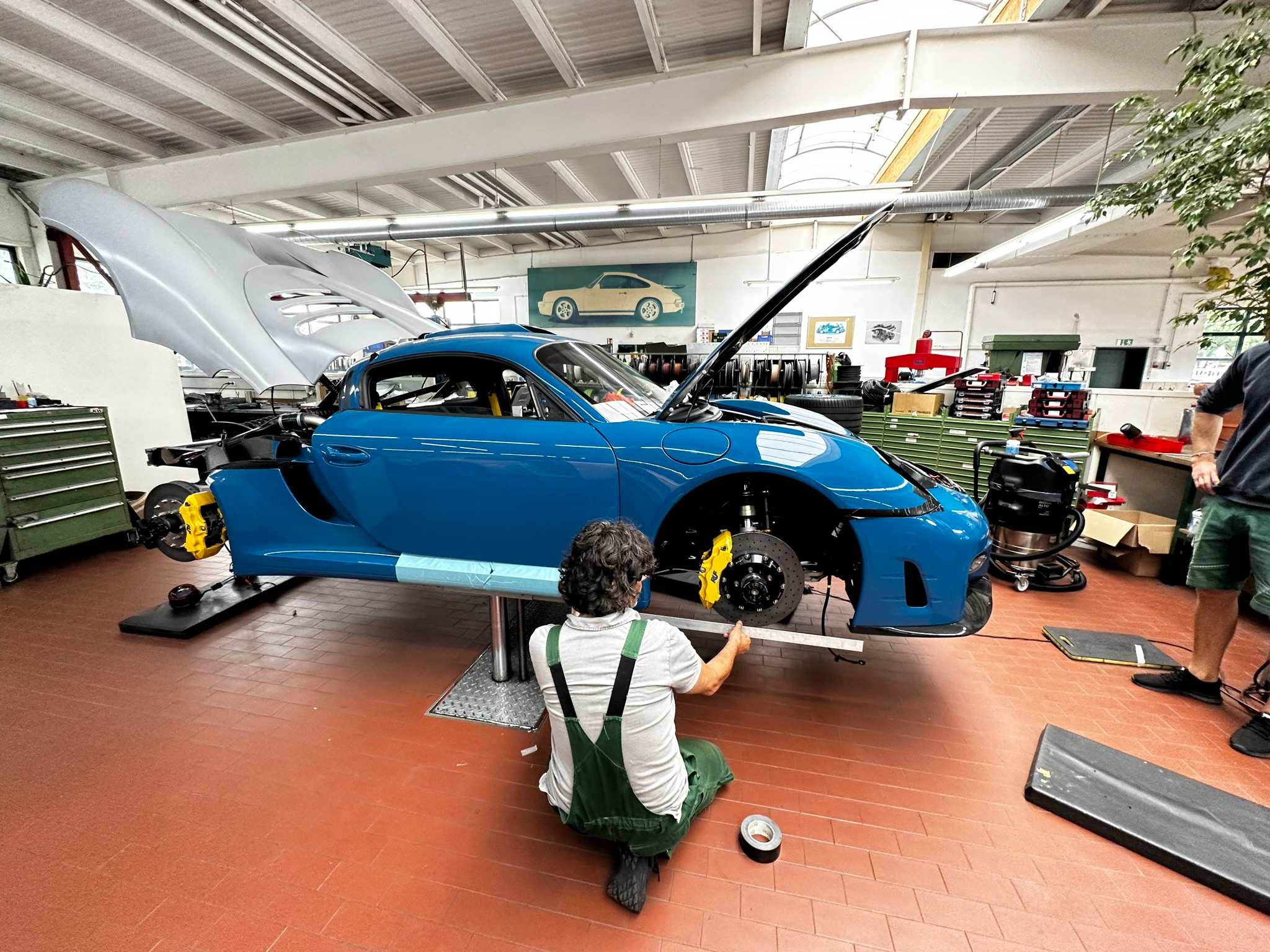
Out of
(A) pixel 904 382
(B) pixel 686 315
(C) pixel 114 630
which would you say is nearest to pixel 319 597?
(C) pixel 114 630

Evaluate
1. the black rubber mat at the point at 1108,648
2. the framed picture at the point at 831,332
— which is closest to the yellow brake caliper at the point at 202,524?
the black rubber mat at the point at 1108,648

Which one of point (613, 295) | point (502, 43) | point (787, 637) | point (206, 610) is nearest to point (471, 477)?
point (787, 637)

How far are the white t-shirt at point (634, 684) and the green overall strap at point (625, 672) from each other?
1 centimetres

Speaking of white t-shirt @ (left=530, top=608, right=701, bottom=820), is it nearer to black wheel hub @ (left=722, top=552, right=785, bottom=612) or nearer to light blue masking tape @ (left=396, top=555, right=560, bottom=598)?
black wheel hub @ (left=722, top=552, right=785, bottom=612)

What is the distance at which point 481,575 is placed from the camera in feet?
7.54

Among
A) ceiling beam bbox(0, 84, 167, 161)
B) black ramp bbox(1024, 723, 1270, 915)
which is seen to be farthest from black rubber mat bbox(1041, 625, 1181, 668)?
ceiling beam bbox(0, 84, 167, 161)

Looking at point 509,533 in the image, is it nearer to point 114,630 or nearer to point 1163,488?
point 114,630

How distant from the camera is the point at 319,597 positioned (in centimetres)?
358

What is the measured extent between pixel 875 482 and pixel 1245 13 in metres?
3.70

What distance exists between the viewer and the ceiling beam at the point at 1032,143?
5.14 meters

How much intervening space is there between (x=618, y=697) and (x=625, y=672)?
3.0 inches

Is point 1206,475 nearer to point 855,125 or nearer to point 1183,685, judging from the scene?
point 1183,685

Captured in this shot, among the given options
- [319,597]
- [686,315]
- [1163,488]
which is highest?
[686,315]

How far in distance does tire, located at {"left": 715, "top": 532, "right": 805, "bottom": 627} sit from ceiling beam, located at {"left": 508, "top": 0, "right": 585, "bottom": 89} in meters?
3.94
